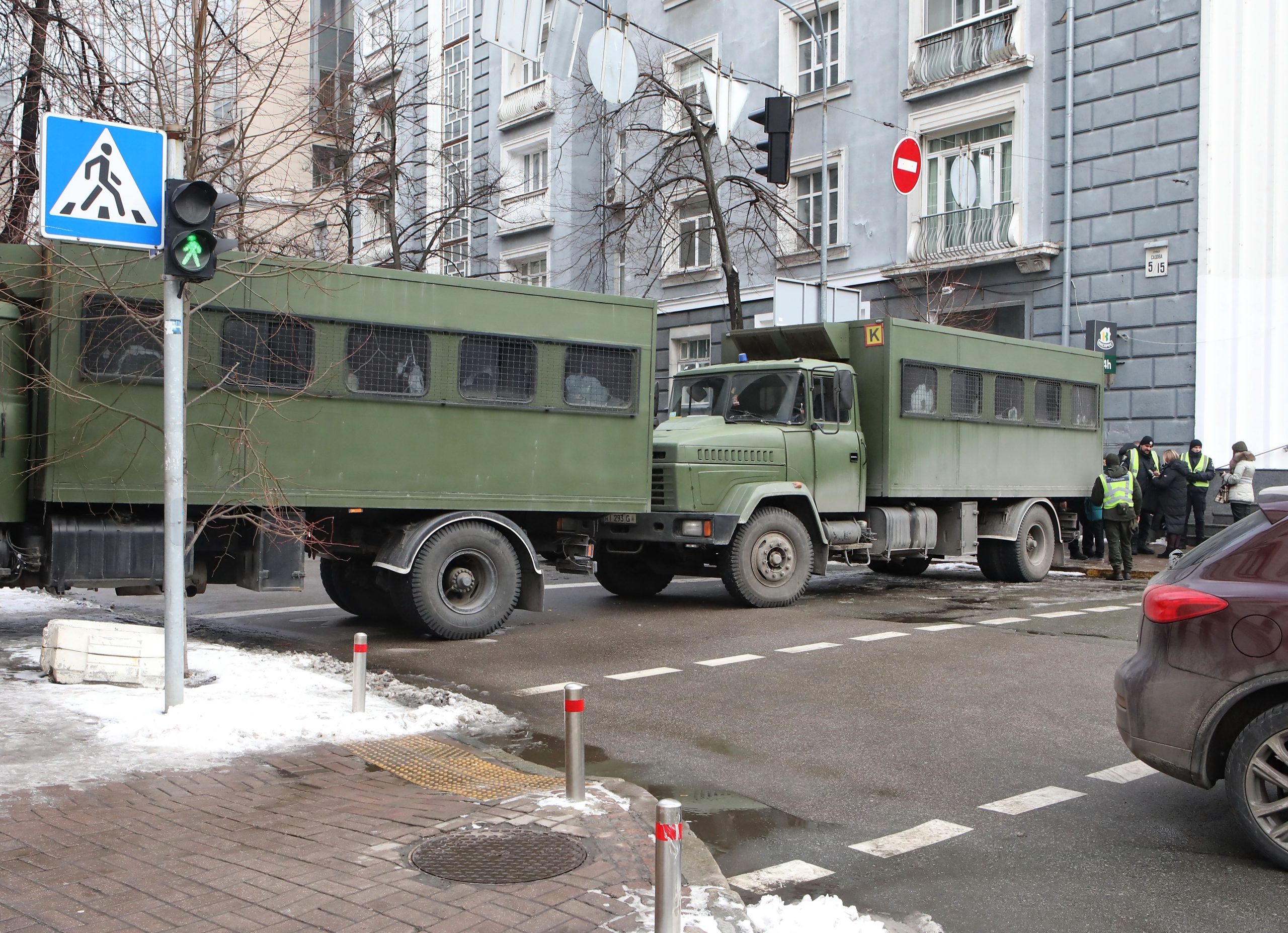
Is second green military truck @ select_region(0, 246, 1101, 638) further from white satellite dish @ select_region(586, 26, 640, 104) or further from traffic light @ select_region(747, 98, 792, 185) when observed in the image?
white satellite dish @ select_region(586, 26, 640, 104)

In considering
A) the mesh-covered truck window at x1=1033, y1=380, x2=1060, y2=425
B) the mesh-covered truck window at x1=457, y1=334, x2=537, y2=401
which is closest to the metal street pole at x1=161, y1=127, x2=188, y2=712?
the mesh-covered truck window at x1=457, y1=334, x2=537, y2=401

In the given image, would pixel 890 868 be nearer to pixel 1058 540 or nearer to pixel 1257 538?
pixel 1257 538

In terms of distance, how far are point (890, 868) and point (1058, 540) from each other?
13541mm

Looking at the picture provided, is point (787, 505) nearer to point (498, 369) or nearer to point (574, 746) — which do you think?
point (498, 369)

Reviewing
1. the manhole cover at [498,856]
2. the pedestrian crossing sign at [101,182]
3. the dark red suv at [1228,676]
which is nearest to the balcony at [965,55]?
the pedestrian crossing sign at [101,182]

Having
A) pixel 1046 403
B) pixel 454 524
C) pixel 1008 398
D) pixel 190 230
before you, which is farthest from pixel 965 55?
pixel 190 230

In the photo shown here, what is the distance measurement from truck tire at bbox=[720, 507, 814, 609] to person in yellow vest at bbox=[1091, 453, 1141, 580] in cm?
534

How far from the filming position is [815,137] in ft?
88.7

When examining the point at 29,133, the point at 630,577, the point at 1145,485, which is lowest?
the point at 630,577

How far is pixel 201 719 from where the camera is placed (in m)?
7.06

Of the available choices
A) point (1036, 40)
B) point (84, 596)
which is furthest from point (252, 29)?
point (1036, 40)

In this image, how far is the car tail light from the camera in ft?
16.7

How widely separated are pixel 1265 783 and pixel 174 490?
5812 millimetres

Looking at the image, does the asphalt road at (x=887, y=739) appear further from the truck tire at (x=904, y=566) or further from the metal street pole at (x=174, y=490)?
the truck tire at (x=904, y=566)
